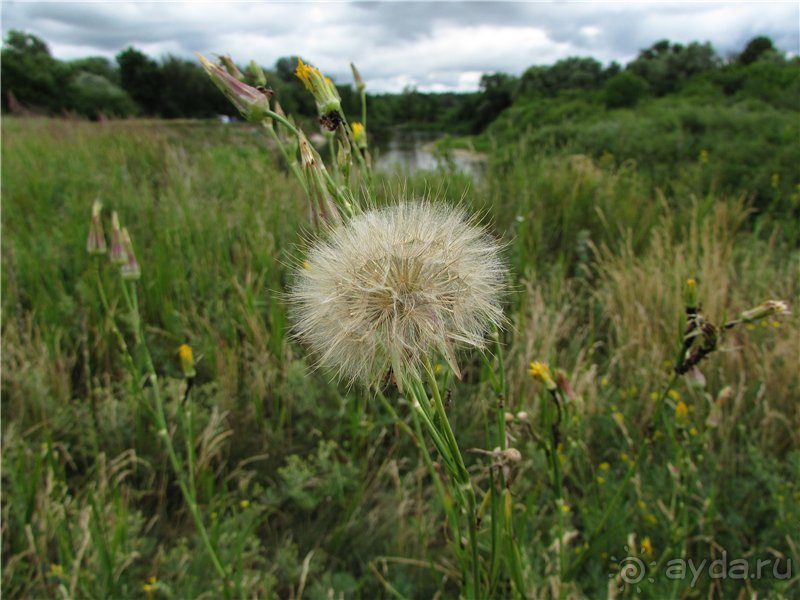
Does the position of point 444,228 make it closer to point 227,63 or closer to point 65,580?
point 227,63

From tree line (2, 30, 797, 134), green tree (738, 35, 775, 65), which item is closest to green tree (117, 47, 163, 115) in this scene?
tree line (2, 30, 797, 134)

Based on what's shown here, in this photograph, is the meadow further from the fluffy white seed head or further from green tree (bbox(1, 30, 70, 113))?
green tree (bbox(1, 30, 70, 113))

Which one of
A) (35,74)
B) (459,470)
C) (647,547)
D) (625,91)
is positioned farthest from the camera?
(35,74)

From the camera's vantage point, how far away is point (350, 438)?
218 centimetres

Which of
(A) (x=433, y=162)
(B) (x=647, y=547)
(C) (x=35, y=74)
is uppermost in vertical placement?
(C) (x=35, y=74)

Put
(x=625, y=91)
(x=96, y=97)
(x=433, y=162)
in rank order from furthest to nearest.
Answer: (x=96, y=97)
(x=625, y=91)
(x=433, y=162)

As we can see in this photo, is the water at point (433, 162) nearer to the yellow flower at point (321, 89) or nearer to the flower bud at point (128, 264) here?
the flower bud at point (128, 264)

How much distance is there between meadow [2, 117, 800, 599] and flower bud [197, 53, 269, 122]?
9.2 inches

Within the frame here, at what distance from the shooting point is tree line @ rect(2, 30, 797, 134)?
2066 cm

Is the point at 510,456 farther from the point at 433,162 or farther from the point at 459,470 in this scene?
the point at 433,162

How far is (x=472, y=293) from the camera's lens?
29.4 inches

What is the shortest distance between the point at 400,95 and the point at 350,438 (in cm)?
2381

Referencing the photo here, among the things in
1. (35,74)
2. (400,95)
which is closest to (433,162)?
(400,95)

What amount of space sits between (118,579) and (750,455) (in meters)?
2.10
